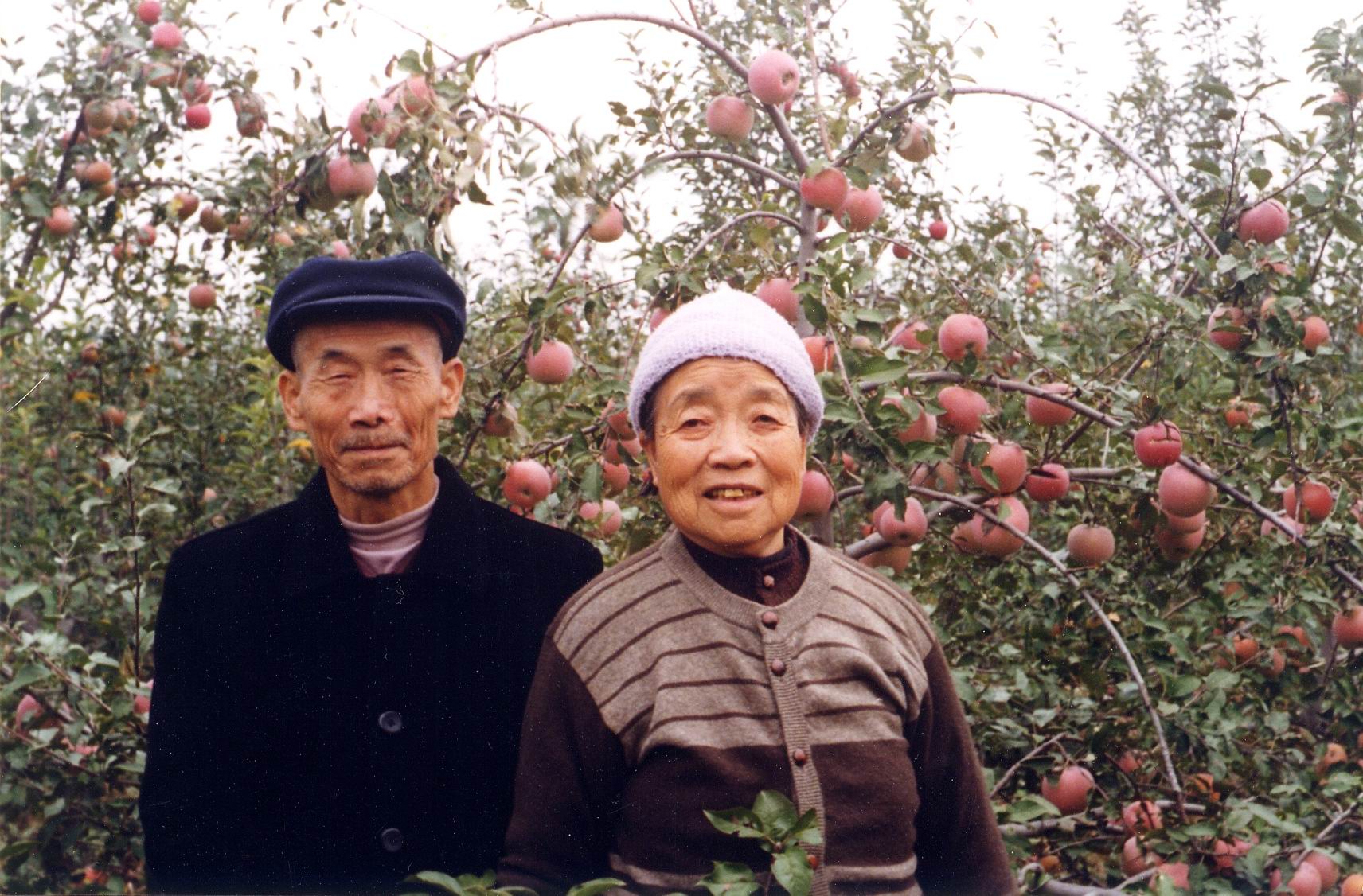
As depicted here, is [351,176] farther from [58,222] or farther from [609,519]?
[58,222]

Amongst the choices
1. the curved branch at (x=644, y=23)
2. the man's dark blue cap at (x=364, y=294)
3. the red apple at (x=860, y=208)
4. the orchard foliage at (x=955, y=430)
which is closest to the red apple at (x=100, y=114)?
the orchard foliage at (x=955, y=430)

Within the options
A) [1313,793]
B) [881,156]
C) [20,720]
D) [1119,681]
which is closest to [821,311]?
[881,156]

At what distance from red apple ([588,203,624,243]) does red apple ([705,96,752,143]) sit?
0.95 ft

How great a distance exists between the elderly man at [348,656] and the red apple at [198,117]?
1.86 meters

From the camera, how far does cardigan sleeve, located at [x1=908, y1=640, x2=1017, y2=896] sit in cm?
155

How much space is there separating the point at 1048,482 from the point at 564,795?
4.07 ft

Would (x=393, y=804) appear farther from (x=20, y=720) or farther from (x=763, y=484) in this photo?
(x=20, y=720)

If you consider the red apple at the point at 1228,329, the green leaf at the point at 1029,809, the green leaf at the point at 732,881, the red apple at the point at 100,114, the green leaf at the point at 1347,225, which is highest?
the red apple at the point at 100,114

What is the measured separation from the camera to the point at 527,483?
215 cm

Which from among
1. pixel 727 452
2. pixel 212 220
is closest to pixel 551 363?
pixel 727 452

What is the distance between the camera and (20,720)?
230cm

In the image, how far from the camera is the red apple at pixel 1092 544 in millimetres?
2410

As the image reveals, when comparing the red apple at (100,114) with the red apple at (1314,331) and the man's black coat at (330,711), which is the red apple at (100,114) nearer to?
the man's black coat at (330,711)

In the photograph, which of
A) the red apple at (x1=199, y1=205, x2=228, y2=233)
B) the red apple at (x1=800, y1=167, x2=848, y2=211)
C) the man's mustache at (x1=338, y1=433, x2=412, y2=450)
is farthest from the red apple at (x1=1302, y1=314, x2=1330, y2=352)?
the red apple at (x1=199, y1=205, x2=228, y2=233)
